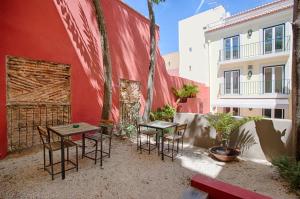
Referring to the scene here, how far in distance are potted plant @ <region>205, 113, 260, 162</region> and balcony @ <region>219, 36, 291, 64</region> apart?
8.98 meters

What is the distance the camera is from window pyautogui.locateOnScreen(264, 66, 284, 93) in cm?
1166

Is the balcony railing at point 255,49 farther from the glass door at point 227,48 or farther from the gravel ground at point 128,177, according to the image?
the gravel ground at point 128,177

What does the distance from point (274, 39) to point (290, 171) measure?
1122 cm

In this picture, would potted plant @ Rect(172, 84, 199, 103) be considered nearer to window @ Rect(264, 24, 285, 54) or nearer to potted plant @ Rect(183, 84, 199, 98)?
potted plant @ Rect(183, 84, 199, 98)

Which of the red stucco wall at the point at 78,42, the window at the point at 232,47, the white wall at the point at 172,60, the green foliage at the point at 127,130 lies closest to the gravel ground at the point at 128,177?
the red stucco wall at the point at 78,42

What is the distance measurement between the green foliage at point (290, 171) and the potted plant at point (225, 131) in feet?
3.69

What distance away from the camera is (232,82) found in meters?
13.6

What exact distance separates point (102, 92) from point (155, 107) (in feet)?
12.1

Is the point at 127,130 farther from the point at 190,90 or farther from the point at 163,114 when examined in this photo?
the point at 190,90

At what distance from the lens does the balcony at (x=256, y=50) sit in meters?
11.3

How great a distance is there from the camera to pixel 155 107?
384 inches

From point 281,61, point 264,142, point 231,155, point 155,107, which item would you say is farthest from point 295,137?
point 281,61

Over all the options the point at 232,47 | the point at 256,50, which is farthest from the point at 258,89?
the point at 232,47

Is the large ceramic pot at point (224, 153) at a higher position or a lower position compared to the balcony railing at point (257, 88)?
lower
